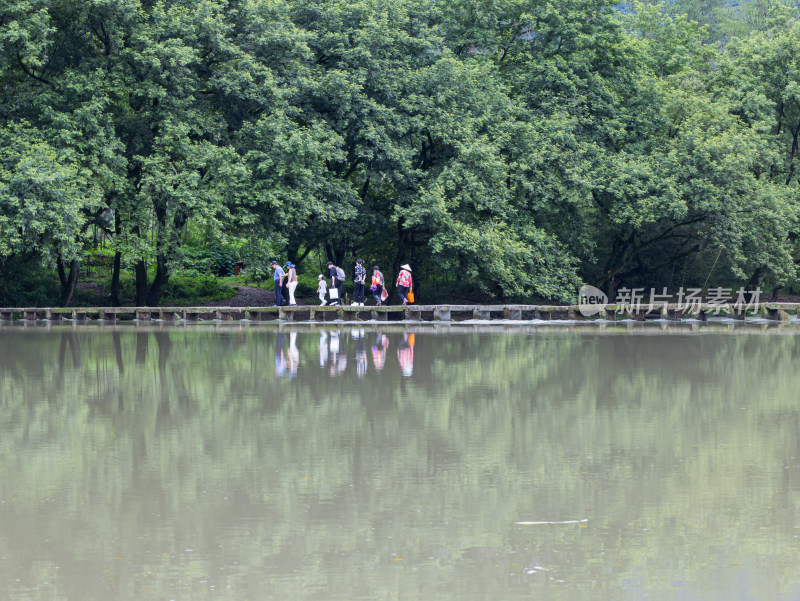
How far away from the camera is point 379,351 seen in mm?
21031

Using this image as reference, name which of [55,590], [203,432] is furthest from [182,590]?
[203,432]

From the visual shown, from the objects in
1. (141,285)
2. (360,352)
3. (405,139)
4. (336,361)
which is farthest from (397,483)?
(405,139)

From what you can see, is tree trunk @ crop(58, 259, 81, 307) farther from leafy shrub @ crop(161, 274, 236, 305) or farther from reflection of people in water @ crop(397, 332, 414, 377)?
reflection of people in water @ crop(397, 332, 414, 377)

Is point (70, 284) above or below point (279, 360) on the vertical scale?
above

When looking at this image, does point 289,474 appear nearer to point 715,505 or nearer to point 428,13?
point 715,505

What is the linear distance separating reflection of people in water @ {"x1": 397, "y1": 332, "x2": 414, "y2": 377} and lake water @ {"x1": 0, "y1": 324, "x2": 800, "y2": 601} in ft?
1.84

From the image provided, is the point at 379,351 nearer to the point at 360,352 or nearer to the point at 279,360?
the point at 360,352

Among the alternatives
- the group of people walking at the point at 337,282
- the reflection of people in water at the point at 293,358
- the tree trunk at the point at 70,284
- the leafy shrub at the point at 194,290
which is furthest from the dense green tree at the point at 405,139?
the reflection of people in water at the point at 293,358

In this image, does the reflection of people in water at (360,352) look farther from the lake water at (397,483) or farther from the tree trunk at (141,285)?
the tree trunk at (141,285)

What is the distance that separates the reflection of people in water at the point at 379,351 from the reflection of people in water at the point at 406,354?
32 centimetres

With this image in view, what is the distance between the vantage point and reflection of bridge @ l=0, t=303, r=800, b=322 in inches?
1275

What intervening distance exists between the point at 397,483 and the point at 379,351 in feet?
40.5

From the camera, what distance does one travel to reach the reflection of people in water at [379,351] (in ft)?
59.5

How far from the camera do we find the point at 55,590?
6.13m
